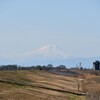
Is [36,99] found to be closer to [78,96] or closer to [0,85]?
[0,85]

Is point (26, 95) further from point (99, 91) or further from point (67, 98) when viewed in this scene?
point (99, 91)

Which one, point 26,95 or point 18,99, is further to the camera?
point 26,95

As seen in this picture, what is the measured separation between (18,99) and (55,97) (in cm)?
912

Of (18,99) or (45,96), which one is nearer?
(18,99)

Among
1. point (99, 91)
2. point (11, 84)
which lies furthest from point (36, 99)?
point (99, 91)

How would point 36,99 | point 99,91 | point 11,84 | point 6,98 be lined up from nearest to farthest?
point 6,98
point 36,99
point 11,84
point 99,91

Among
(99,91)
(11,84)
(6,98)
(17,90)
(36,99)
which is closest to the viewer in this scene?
(6,98)

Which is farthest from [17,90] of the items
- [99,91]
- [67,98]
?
[99,91]

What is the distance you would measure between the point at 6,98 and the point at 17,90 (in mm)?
8612

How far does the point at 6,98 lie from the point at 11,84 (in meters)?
15.1

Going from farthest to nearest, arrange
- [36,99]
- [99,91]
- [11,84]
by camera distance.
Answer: [99,91]
[11,84]
[36,99]

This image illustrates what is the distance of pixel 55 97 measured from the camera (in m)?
57.7

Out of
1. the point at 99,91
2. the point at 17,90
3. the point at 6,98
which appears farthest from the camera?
the point at 99,91

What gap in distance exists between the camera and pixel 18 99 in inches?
1955
